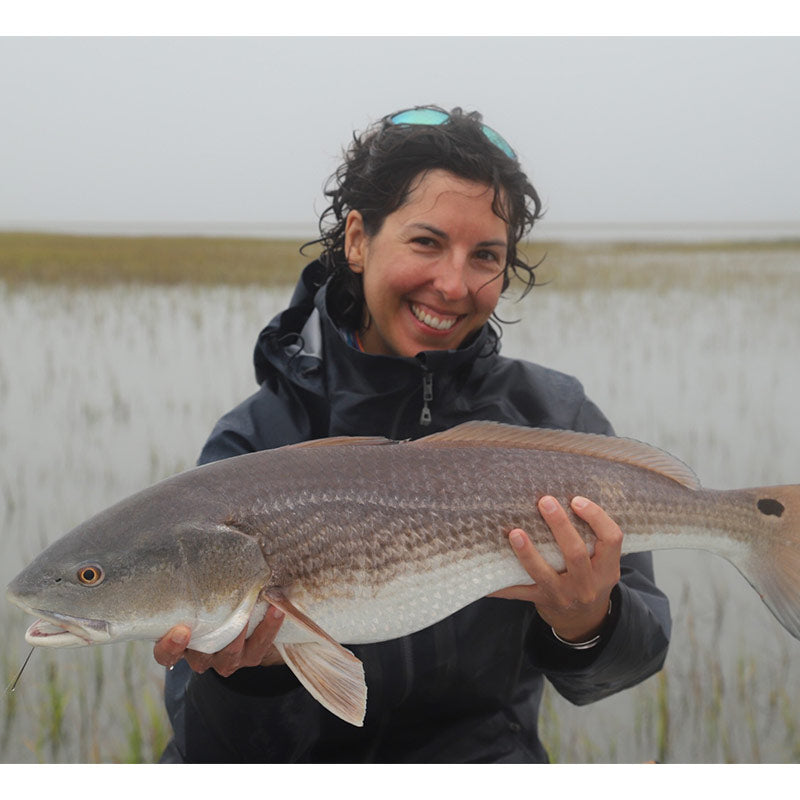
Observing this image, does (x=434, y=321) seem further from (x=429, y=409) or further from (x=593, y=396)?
(x=593, y=396)

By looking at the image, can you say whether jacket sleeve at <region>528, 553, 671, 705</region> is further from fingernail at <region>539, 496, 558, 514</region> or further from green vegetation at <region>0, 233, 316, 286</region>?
green vegetation at <region>0, 233, 316, 286</region>

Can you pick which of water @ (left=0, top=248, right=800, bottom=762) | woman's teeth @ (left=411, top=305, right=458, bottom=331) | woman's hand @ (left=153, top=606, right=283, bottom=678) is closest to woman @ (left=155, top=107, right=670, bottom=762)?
woman's teeth @ (left=411, top=305, right=458, bottom=331)

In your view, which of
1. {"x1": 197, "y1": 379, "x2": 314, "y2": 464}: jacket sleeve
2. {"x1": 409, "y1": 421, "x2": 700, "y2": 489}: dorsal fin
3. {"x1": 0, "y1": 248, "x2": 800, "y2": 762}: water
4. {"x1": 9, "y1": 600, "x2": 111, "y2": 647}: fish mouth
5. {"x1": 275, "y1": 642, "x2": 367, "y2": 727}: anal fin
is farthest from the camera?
{"x1": 0, "y1": 248, "x2": 800, "y2": 762}: water

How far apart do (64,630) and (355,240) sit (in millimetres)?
1011

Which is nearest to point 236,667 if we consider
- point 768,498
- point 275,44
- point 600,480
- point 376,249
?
point 600,480

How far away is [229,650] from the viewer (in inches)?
55.1

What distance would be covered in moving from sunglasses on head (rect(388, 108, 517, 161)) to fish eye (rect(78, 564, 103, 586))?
112cm

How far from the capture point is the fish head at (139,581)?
1.28 m

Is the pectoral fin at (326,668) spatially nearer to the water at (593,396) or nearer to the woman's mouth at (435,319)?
the woman's mouth at (435,319)

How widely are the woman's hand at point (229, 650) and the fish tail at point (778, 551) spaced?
34.9 inches

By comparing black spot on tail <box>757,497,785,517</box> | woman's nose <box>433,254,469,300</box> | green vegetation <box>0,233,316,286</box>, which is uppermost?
woman's nose <box>433,254,469,300</box>

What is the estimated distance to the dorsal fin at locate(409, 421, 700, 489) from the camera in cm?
157

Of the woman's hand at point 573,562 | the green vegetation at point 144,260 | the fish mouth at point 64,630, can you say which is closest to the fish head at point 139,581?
the fish mouth at point 64,630

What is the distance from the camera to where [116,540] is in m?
1.33
